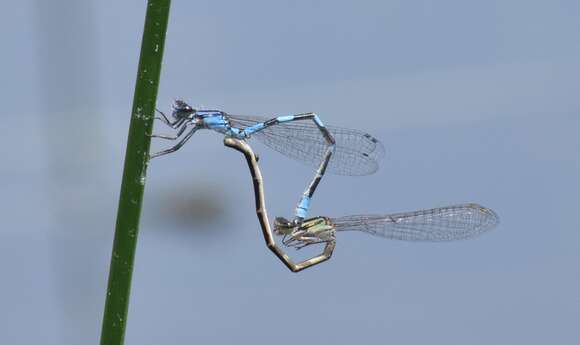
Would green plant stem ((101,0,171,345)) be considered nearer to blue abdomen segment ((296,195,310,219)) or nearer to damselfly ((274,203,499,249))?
damselfly ((274,203,499,249))

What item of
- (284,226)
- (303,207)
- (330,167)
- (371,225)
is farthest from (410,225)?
(284,226)

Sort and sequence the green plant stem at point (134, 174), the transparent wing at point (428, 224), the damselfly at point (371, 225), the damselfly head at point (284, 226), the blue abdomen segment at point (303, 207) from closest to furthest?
the green plant stem at point (134, 174), the damselfly at point (371, 225), the damselfly head at point (284, 226), the blue abdomen segment at point (303, 207), the transparent wing at point (428, 224)

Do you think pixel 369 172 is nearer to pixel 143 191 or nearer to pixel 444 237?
pixel 444 237

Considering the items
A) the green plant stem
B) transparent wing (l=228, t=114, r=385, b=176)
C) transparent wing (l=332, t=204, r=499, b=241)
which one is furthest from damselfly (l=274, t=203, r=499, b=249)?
the green plant stem

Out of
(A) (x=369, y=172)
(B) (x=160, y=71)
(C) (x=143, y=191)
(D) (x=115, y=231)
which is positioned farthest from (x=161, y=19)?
(A) (x=369, y=172)

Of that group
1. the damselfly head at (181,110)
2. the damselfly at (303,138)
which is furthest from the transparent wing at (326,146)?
the damselfly head at (181,110)

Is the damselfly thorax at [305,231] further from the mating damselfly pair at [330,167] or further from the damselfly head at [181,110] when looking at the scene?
the damselfly head at [181,110]

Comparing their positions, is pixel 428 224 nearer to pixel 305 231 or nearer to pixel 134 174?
pixel 305 231
